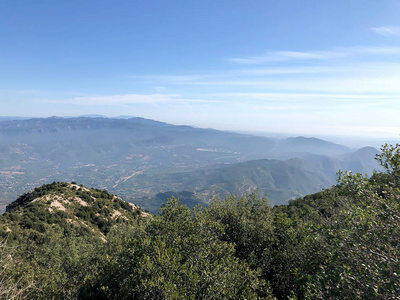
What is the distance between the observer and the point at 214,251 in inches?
626

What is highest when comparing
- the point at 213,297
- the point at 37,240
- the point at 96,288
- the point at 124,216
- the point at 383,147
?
the point at 383,147

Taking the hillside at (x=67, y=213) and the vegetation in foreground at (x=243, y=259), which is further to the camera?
the hillside at (x=67, y=213)

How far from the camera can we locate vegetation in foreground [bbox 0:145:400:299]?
10000mm

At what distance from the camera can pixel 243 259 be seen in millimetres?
19109

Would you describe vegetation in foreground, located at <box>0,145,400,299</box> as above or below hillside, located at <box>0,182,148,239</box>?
above

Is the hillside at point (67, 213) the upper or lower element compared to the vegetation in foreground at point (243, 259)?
lower

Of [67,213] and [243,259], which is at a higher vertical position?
[243,259]

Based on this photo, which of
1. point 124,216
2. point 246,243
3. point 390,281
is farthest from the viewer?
point 124,216

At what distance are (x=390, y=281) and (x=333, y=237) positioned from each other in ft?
9.15

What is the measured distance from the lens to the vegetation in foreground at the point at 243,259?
10000 millimetres

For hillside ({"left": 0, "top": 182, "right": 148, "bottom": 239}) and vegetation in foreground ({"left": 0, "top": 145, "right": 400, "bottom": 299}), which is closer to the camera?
vegetation in foreground ({"left": 0, "top": 145, "right": 400, "bottom": 299})

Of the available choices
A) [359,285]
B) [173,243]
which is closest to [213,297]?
[173,243]

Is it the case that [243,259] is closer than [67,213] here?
Yes

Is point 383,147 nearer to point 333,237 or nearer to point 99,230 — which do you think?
point 333,237
